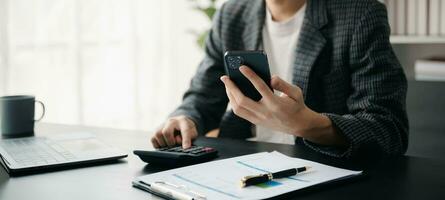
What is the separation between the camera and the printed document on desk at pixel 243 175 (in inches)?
34.9

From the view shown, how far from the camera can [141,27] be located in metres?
3.44

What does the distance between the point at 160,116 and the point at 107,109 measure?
0.51m

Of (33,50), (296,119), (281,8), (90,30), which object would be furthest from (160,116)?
(296,119)

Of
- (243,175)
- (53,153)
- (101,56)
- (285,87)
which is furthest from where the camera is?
(101,56)

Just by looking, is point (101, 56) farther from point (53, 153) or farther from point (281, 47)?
point (53, 153)

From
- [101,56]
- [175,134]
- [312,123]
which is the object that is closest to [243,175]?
[312,123]

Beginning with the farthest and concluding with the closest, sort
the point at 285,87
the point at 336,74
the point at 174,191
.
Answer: the point at 336,74
the point at 285,87
the point at 174,191

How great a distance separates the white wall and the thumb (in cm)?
173

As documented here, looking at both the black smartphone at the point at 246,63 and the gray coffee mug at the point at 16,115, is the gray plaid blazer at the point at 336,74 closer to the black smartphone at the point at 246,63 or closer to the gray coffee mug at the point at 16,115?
the black smartphone at the point at 246,63

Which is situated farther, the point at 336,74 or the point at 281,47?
the point at 281,47

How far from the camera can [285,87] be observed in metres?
1.10

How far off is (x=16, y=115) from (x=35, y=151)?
0.24 m

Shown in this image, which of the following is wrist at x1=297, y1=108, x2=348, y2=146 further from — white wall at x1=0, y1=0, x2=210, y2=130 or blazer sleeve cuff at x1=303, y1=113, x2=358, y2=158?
→ white wall at x1=0, y1=0, x2=210, y2=130

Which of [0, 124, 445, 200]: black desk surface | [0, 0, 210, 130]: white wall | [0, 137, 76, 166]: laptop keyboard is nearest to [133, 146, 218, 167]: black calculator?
[0, 124, 445, 200]: black desk surface
